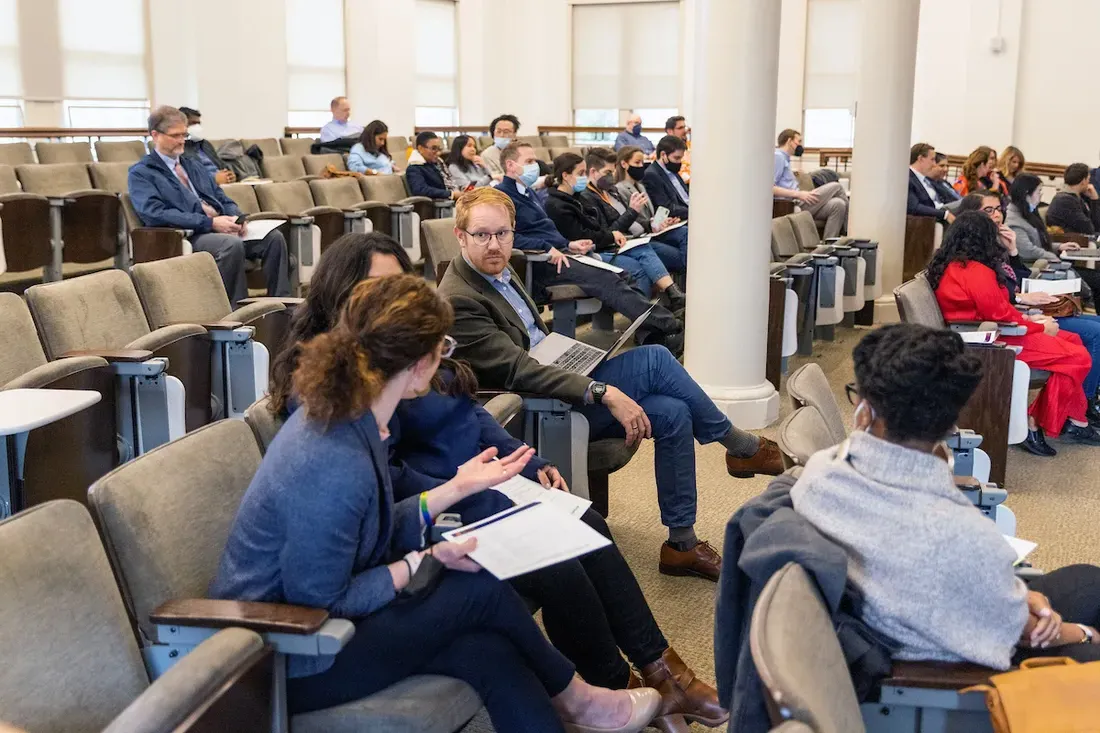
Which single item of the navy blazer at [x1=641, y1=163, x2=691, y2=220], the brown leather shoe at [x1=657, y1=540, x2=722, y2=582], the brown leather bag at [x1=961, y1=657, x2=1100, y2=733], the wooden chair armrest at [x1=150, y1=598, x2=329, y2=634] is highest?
the navy blazer at [x1=641, y1=163, x2=691, y2=220]

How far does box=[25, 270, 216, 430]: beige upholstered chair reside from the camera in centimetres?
341

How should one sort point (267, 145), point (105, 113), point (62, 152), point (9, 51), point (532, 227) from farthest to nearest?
point (105, 113) < point (267, 145) < point (9, 51) < point (62, 152) < point (532, 227)

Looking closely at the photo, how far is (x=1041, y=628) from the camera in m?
1.97

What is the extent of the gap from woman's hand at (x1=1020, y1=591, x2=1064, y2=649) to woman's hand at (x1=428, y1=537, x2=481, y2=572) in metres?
0.95

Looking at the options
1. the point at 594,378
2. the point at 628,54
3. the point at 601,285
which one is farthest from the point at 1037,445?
the point at 628,54

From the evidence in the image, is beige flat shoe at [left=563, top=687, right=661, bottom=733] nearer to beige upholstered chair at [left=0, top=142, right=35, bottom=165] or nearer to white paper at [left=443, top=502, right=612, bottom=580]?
white paper at [left=443, top=502, right=612, bottom=580]

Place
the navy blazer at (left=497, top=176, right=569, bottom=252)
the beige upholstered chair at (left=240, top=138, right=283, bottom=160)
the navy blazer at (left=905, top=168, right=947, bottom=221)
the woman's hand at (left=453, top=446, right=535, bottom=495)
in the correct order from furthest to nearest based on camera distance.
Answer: the beige upholstered chair at (left=240, top=138, right=283, bottom=160) → the navy blazer at (left=905, top=168, right=947, bottom=221) → the navy blazer at (left=497, top=176, right=569, bottom=252) → the woman's hand at (left=453, top=446, right=535, bottom=495)

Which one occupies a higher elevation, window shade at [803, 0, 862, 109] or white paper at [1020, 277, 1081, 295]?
window shade at [803, 0, 862, 109]

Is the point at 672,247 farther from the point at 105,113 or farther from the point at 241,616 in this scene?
the point at 105,113

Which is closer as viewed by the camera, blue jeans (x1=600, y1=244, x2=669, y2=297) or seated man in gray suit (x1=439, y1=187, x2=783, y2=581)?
seated man in gray suit (x1=439, y1=187, x2=783, y2=581)

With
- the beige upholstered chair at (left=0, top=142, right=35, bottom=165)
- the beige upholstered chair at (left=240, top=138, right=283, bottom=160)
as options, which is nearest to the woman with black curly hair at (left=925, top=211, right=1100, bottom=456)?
the beige upholstered chair at (left=0, top=142, right=35, bottom=165)

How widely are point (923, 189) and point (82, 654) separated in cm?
755

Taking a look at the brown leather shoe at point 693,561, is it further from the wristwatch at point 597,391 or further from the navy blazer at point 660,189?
the navy blazer at point 660,189

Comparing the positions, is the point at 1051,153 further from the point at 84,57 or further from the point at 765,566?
the point at 765,566
